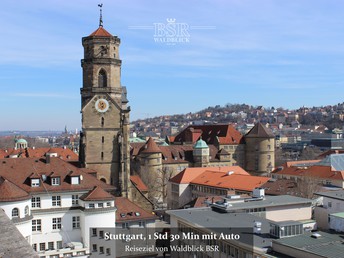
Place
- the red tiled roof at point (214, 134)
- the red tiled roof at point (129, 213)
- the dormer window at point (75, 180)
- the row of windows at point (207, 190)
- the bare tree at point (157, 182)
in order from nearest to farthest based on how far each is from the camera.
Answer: the dormer window at point (75, 180)
the red tiled roof at point (129, 213)
the row of windows at point (207, 190)
the bare tree at point (157, 182)
the red tiled roof at point (214, 134)

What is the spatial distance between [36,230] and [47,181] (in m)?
3.93

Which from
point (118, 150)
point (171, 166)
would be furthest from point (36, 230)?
point (171, 166)

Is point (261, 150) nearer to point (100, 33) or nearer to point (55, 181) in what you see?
point (100, 33)

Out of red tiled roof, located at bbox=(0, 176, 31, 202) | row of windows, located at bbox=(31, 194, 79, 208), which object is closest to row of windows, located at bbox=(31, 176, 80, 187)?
row of windows, located at bbox=(31, 194, 79, 208)

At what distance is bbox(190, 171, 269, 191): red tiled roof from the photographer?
2141 inches

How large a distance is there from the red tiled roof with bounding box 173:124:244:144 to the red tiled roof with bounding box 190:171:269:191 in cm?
2578

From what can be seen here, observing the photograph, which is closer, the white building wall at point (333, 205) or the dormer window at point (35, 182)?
the dormer window at point (35, 182)

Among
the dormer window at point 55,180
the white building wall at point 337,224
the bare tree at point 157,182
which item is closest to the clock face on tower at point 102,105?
the dormer window at point 55,180

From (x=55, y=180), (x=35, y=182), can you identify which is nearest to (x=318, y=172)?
(x=55, y=180)

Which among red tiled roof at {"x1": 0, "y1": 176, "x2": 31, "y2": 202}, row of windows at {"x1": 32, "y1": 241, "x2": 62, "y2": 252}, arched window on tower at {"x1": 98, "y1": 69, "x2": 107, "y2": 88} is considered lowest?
row of windows at {"x1": 32, "y1": 241, "x2": 62, "y2": 252}

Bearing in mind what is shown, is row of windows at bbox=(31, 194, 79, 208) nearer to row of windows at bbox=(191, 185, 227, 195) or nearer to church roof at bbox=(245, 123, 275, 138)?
row of windows at bbox=(191, 185, 227, 195)

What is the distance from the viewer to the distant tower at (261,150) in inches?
3371

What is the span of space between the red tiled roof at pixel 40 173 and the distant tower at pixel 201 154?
43.9 m

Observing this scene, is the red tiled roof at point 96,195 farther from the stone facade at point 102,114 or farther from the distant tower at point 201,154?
the distant tower at point 201,154
